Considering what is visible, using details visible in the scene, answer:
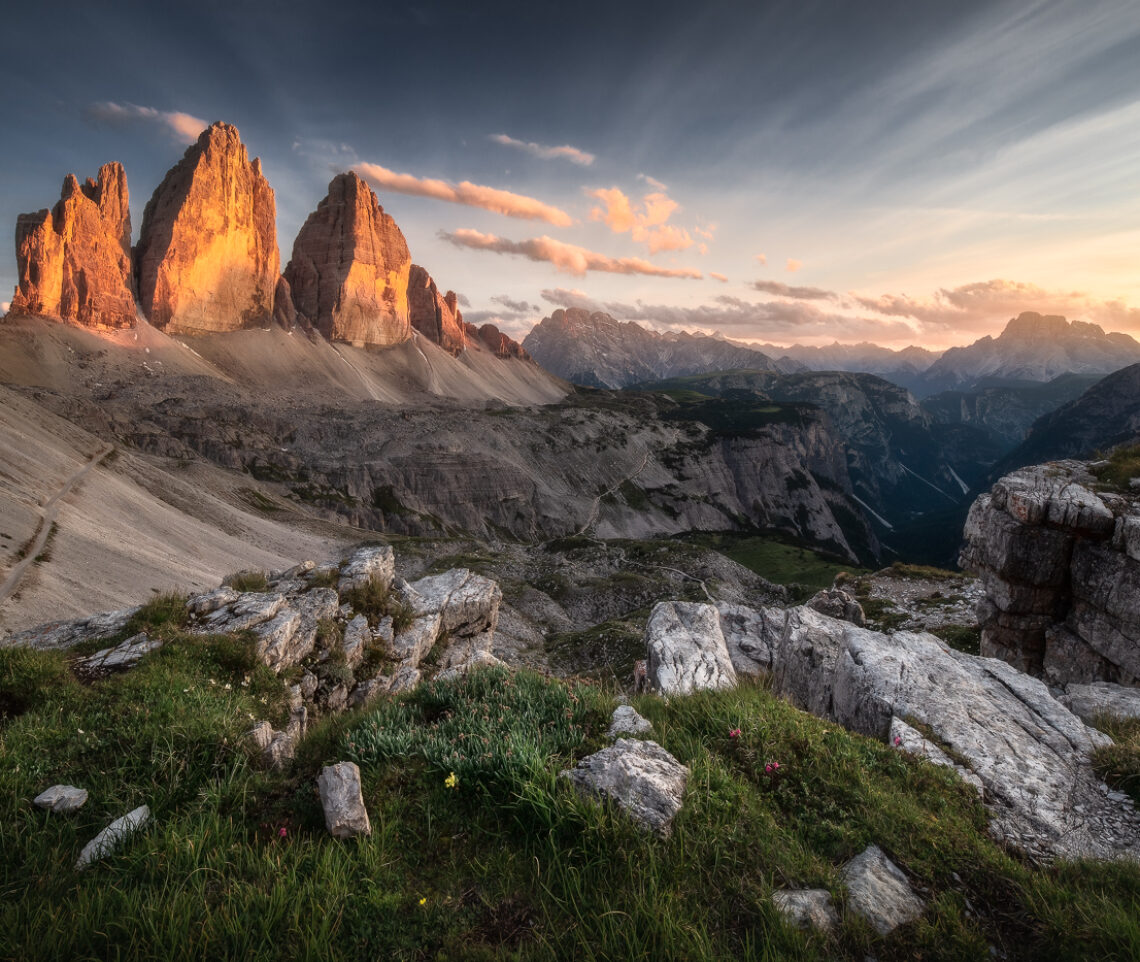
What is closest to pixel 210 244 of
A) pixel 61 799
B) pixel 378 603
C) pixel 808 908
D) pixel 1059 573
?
pixel 378 603

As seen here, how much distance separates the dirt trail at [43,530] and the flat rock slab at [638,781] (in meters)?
36.1

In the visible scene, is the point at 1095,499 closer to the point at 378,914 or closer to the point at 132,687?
the point at 378,914

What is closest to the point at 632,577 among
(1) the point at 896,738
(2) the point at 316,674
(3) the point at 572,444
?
(2) the point at 316,674

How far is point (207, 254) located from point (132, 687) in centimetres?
21876

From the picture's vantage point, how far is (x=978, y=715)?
30.5 ft

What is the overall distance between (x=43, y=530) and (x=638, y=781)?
51.5 meters

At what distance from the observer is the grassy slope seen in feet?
12.1

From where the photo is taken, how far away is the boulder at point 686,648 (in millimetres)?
12703

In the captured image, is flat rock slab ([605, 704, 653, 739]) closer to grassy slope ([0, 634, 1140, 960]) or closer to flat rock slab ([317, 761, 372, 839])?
grassy slope ([0, 634, 1140, 960])

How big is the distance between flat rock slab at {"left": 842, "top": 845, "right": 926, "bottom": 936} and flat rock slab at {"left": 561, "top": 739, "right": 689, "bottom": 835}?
1520mm

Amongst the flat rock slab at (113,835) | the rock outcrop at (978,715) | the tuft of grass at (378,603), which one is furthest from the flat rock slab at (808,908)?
the tuft of grass at (378,603)

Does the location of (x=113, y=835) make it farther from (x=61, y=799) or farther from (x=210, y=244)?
(x=210, y=244)

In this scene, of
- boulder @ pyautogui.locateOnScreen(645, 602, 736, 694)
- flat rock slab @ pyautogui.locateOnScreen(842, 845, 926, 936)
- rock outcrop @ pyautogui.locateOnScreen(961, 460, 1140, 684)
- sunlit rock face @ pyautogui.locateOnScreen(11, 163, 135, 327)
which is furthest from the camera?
sunlit rock face @ pyautogui.locateOnScreen(11, 163, 135, 327)

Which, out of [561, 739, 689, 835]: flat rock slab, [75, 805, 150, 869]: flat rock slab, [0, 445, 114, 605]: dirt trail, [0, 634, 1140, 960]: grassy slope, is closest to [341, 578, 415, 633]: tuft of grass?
[0, 634, 1140, 960]: grassy slope
